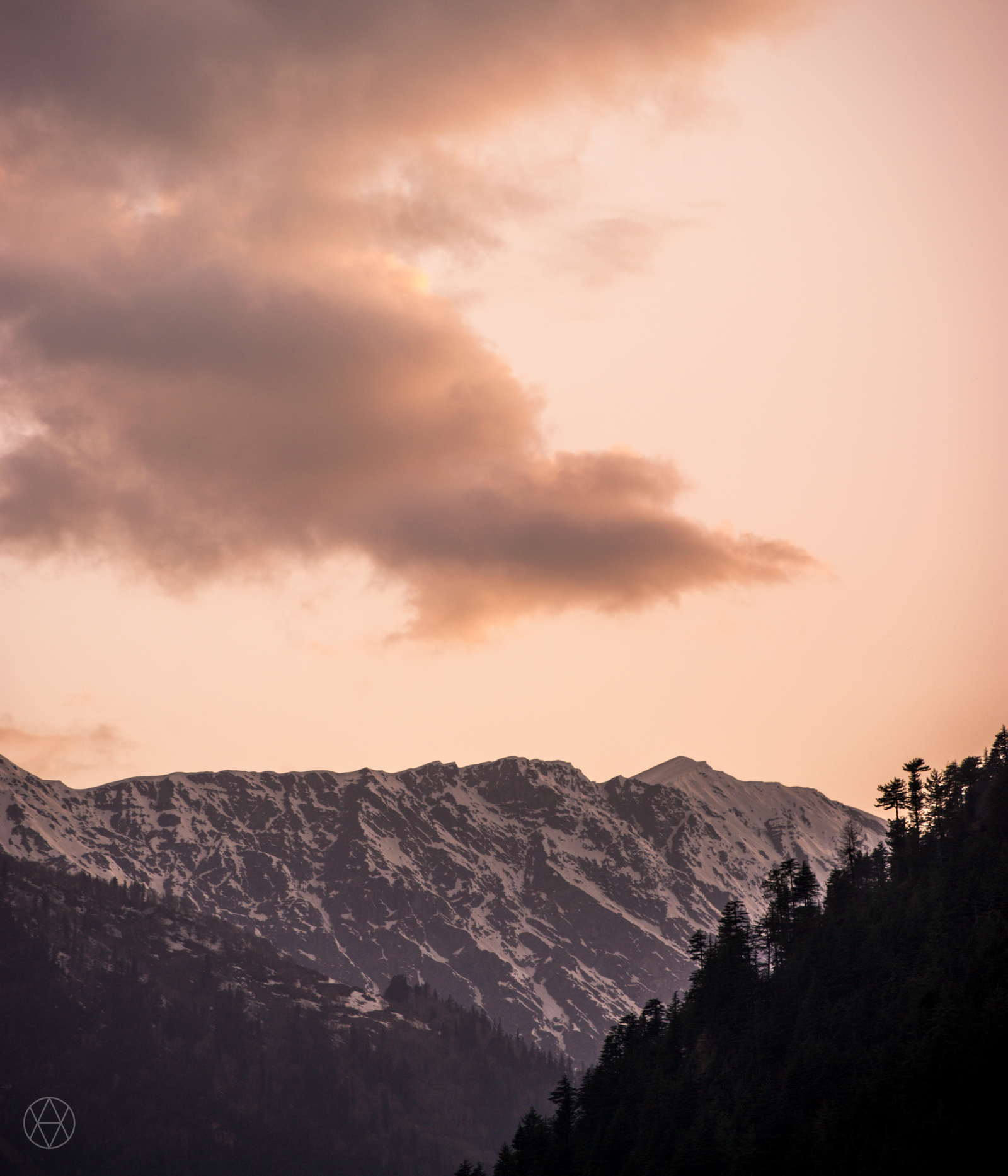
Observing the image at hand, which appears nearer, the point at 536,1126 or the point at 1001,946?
the point at 1001,946

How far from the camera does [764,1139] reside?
493ft

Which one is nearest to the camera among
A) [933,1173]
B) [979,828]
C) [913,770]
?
[933,1173]

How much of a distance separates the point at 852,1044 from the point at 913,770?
164 ft

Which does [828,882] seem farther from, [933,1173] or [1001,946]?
[933,1173]

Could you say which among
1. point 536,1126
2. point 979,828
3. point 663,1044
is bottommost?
point 536,1126

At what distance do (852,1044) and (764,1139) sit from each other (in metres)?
15.0

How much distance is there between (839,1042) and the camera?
161 m

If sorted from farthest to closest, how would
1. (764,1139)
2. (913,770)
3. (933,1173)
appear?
(913,770) → (764,1139) → (933,1173)

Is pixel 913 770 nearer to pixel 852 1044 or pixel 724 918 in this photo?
pixel 724 918

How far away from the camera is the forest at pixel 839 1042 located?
13962 centimetres

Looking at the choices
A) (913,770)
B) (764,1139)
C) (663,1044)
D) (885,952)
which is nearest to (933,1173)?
(764,1139)

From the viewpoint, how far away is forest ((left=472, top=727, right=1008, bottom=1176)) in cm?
13962

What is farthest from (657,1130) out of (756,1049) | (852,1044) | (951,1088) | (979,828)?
(979,828)

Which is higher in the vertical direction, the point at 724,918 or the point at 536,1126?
the point at 724,918
